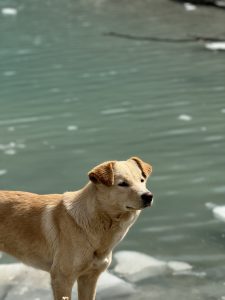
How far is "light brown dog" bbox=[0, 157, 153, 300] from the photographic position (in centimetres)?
493

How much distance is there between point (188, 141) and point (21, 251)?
5.90 metres

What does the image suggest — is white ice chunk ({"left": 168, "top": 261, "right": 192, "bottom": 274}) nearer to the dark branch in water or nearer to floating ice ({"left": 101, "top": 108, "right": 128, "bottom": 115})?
floating ice ({"left": 101, "top": 108, "right": 128, "bottom": 115})

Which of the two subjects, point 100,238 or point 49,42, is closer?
point 100,238

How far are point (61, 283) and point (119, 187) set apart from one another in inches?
33.7

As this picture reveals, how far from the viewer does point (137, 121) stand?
40.2 ft

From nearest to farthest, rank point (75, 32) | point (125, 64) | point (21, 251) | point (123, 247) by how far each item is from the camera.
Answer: point (21, 251), point (123, 247), point (125, 64), point (75, 32)

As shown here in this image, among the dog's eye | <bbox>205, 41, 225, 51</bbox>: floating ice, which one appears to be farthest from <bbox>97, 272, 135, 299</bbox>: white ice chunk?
<bbox>205, 41, 225, 51</bbox>: floating ice

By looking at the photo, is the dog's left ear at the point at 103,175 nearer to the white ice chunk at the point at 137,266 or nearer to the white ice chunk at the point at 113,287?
the white ice chunk at the point at 113,287

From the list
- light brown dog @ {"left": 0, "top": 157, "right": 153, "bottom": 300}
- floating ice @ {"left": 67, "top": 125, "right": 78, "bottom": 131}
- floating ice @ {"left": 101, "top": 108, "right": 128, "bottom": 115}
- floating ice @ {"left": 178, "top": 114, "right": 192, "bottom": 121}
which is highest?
light brown dog @ {"left": 0, "top": 157, "right": 153, "bottom": 300}

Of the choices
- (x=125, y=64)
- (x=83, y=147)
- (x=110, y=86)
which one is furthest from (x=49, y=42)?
(x=83, y=147)

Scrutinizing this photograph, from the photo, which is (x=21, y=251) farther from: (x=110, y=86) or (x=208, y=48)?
(x=208, y=48)

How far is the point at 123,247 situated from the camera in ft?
24.8

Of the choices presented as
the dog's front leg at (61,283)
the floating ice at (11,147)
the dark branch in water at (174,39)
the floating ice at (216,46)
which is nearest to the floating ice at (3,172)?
the floating ice at (11,147)

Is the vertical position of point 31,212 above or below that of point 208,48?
above
